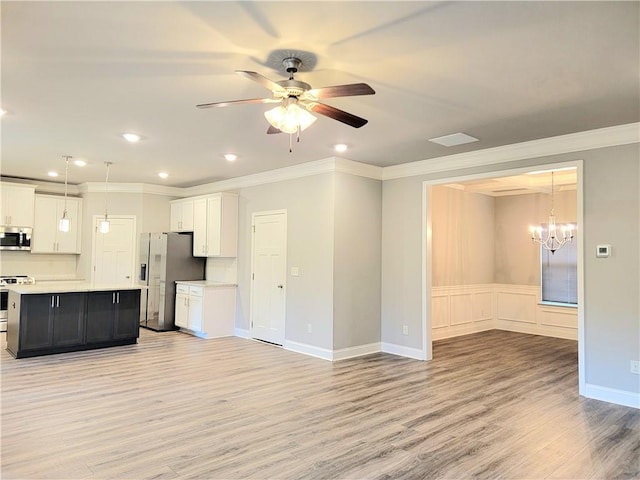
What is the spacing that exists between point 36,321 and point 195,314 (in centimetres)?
228

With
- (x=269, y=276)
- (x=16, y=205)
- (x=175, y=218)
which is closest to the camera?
(x=269, y=276)

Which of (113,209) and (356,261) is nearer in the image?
(356,261)

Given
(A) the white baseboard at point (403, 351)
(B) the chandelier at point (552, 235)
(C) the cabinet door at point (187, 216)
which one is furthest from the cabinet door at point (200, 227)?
(B) the chandelier at point (552, 235)

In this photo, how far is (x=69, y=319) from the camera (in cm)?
592

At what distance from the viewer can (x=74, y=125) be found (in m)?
4.51

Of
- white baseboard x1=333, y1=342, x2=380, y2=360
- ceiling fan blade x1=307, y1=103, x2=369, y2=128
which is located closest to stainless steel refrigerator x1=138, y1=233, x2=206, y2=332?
Answer: white baseboard x1=333, y1=342, x2=380, y2=360

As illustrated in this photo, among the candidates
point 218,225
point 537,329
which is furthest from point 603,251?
point 218,225

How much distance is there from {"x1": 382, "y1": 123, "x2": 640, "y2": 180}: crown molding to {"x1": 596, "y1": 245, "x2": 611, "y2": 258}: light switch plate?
3.32ft

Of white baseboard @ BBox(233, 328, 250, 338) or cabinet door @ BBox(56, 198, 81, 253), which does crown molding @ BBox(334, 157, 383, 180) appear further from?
cabinet door @ BBox(56, 198, 81, 253)

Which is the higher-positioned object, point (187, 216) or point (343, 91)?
point (343, 91)

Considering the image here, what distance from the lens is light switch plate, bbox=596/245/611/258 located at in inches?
171

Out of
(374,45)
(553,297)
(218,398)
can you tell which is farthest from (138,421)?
(553,297)

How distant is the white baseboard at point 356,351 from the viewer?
19.1 ft

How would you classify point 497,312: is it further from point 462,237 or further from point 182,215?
point 182,215
